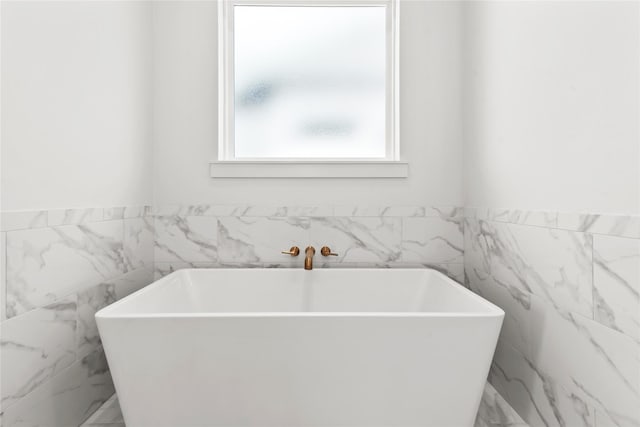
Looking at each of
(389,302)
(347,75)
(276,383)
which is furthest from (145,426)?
(347,75)

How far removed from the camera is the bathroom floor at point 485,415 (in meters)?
1.39

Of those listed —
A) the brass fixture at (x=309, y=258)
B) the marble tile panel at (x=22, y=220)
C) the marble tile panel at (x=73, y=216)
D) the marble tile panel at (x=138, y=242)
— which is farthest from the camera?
the brass fixture at (x=309, y=258)

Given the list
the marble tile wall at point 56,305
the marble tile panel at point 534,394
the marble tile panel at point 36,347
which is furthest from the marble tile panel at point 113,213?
the marble tile panel at point 534,394

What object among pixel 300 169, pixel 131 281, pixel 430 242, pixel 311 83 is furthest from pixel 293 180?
pixel 131 281

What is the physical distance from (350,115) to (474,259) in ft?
3.54

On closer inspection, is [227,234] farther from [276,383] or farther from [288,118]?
[276,383]

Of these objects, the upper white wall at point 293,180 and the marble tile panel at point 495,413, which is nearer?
the marble tile panel at point 495,413

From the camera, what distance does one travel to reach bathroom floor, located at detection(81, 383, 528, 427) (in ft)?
4.56

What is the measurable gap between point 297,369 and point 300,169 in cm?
115

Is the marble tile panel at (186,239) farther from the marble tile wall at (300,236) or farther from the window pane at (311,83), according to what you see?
the window pane at (311,83)

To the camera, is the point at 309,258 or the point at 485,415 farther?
the point at 309,258

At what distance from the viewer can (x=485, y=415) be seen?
57.0 inches

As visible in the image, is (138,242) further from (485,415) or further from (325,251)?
(485,415)

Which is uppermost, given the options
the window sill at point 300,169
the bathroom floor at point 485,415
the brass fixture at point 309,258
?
the window sill at point 300,169
